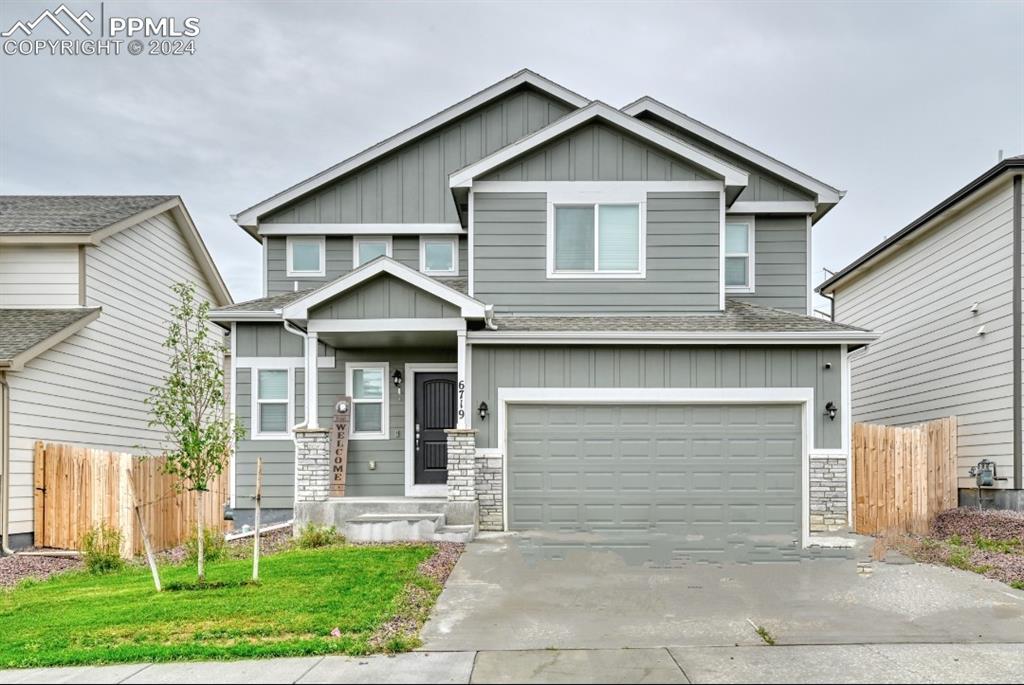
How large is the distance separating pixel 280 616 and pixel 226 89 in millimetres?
15525

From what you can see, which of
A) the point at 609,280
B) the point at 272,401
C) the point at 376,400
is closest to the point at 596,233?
the point at 609,280

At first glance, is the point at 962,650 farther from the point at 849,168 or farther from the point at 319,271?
the point at 849,168

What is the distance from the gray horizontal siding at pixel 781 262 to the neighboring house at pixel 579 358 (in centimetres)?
→ 3

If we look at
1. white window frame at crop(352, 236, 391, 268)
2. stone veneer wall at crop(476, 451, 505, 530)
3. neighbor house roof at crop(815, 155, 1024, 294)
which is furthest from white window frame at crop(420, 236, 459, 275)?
neighbor house roof at crop(815, 155, 1024, 294)

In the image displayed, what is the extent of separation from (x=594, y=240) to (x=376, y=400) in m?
4.75

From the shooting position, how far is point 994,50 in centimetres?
1884

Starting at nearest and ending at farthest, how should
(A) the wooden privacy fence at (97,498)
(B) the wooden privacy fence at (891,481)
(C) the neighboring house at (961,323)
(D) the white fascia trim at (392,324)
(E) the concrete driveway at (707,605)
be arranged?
(E) the concrete driveway at (707,605)
(D) the white fascia trim at (392,324)
(A) the wooden privacy fence at (97,498)
(B) the wooden privacy fence at (891,481)
(C) the neighboring house at (961,323)

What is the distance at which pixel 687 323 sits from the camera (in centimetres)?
1401

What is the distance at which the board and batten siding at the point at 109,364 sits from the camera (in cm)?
1436

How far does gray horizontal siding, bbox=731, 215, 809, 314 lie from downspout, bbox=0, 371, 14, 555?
13158 millimetres

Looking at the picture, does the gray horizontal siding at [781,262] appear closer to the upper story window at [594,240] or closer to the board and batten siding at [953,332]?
the board and batten siding at [953,332]

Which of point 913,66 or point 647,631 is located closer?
point 647,631

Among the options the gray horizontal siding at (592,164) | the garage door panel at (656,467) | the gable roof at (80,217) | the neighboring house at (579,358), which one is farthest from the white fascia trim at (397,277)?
the gable roof at (80,217)

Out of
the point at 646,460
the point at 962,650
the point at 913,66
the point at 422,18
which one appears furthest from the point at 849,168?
the point at 962,650
